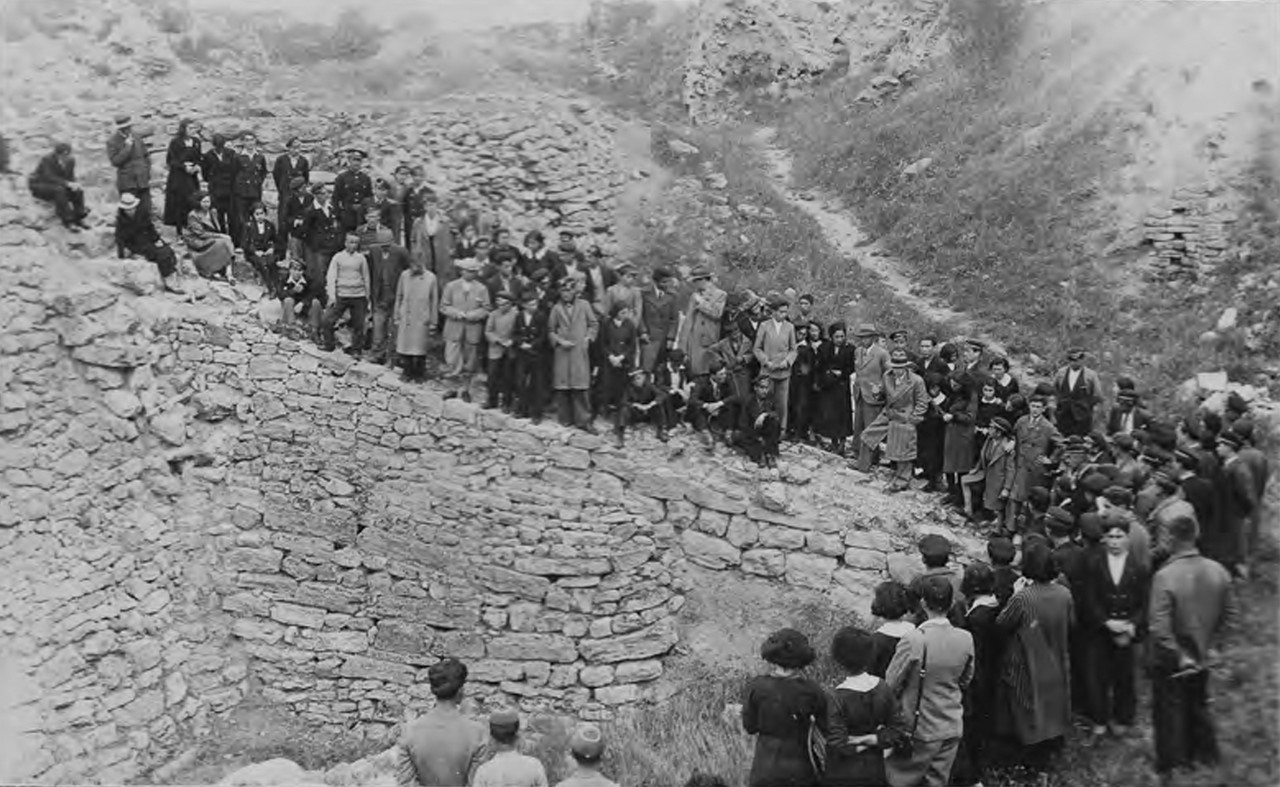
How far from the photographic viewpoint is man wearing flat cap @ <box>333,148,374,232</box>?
12.3 m

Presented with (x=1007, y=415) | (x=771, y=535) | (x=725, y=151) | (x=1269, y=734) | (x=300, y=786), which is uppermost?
(x=725, y=151)

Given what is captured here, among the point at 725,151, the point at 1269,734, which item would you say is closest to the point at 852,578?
the point at 1269,734

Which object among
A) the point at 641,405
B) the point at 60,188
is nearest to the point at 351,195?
the point at 60,188

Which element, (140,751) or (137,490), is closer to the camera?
(140,751)

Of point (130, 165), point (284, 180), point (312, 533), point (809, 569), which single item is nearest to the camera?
point (809, 569)

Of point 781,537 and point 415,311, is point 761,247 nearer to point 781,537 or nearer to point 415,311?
point 415,311

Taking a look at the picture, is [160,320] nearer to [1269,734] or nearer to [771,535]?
[771,535]

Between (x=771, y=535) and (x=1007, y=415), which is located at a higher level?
(x=1007, y=415)

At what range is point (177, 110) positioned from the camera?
1569 centimetres

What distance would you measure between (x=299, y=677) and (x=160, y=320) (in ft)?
12.7

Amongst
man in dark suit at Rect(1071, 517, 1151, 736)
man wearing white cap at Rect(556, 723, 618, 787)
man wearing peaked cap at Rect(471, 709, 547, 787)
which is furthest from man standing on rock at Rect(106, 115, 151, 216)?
man in dark suit at Rect(1071, 517, 1151, 736)

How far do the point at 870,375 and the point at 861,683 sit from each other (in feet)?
17.5

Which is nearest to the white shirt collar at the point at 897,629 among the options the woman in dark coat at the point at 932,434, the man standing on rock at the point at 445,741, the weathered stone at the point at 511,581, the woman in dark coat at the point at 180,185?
the man standing on rock at the point at 445,741

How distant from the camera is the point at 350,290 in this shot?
11.3 meters
